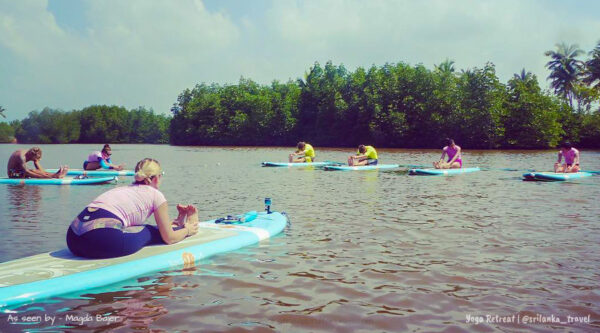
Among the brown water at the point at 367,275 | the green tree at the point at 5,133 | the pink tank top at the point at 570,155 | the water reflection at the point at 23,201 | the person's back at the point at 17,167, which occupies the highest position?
the green tree at the point at 5,133

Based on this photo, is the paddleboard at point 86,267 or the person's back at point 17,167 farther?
the person's back at point 17,167

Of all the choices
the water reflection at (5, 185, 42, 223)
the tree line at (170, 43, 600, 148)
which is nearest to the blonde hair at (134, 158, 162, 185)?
the water reflection at (5, 185, 42, 223)

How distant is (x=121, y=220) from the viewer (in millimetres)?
5164

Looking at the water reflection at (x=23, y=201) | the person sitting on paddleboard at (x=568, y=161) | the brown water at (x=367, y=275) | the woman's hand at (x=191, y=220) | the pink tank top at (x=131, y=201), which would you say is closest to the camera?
the brown water at (x=367, y=275)

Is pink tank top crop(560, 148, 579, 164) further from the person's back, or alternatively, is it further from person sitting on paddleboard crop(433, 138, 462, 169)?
the person's back

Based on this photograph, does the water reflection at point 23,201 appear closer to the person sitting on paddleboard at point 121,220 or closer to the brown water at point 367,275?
the brown water at point 367,275

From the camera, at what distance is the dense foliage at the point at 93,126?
97.2 metres

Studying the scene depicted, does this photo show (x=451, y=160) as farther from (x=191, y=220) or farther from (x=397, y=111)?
(x=397, y=111)

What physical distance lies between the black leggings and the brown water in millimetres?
456

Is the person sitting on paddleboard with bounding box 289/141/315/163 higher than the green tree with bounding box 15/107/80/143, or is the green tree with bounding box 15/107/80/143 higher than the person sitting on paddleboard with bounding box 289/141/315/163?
the green tree with bounding box 15/107/80/143

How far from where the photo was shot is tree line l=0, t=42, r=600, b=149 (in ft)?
163

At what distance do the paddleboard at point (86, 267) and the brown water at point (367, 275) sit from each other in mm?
110

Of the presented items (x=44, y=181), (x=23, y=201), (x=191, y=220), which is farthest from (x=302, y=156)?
(x=191, y=220)

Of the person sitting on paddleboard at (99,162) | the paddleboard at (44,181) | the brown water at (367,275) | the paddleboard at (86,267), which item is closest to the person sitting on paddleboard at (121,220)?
the paddleboard at (86,267)
